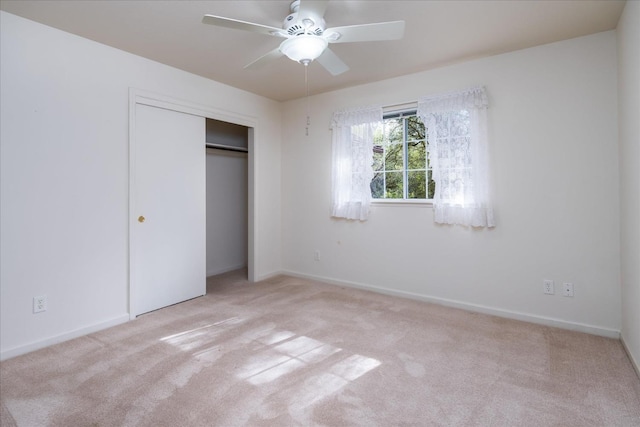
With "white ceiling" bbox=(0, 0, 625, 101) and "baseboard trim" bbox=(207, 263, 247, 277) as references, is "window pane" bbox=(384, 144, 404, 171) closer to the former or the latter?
"white ceiling" bbox=(0, 0, 625, 101)

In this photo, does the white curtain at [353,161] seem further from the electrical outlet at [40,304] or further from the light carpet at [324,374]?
the electrical outlet at [40,304]

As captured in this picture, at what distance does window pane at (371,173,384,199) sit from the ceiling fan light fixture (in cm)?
199

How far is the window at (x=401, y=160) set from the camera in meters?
3.70

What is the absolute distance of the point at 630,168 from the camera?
2.27 meters

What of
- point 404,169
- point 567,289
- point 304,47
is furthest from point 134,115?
point 567,289

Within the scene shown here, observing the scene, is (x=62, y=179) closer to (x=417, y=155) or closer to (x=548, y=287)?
(x=417, y=155)

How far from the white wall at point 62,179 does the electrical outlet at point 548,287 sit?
12.3 ft

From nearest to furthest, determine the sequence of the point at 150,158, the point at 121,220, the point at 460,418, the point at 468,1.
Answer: the point at 460,418 < the point at 468,1 < the point at 121,220 < the point at 150,158

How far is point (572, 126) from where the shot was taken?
2.80 m

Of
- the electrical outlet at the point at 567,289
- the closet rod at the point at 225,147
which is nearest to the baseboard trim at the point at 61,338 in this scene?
the closet rod at the point at 225,147

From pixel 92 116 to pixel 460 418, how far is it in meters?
3.43

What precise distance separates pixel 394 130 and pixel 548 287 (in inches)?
85.8

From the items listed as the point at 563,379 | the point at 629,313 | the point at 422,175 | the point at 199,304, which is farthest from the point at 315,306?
the point at 629,313

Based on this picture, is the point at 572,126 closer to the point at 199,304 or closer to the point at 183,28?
the point at 183,28
